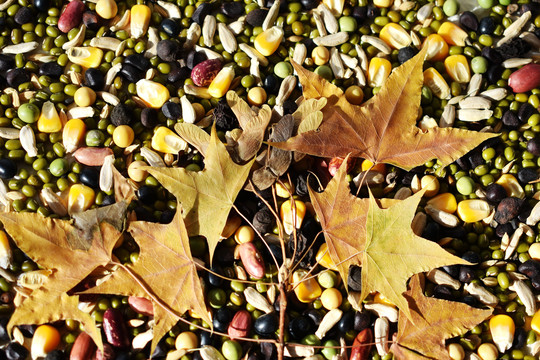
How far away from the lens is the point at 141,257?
3.11ft

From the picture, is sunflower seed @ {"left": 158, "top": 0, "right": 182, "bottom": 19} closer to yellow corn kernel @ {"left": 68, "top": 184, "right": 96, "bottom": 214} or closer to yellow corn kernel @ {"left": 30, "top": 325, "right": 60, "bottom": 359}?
yellow corn kernel @ {"left": 68, "top": 184, "right": 96, "bottom": 214}

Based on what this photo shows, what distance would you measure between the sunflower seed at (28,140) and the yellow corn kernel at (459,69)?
0.93 meters

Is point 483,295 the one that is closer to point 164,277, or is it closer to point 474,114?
point 474,114

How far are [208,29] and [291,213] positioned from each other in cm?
47

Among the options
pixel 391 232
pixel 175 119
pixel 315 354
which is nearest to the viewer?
pixel 391 232

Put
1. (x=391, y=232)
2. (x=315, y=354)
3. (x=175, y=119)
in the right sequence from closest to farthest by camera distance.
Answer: (x=391, y=232) → (x=315, y=354) → (x=175, y=119)

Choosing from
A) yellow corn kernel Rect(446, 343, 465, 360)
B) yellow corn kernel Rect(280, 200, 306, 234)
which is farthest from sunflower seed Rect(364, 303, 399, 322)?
yellow corn kernel Rect(280, 200, 306, 234)

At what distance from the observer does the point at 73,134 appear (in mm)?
1101

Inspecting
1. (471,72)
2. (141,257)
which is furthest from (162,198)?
(471,72)

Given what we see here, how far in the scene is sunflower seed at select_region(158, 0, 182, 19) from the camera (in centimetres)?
119

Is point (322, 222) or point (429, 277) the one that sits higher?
point (322, 222)

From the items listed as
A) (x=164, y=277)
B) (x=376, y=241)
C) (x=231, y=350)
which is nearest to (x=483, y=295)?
(x=376, y=241)

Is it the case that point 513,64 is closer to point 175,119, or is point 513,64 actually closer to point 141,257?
Answer: point 175,119

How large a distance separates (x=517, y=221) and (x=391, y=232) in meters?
0.36
